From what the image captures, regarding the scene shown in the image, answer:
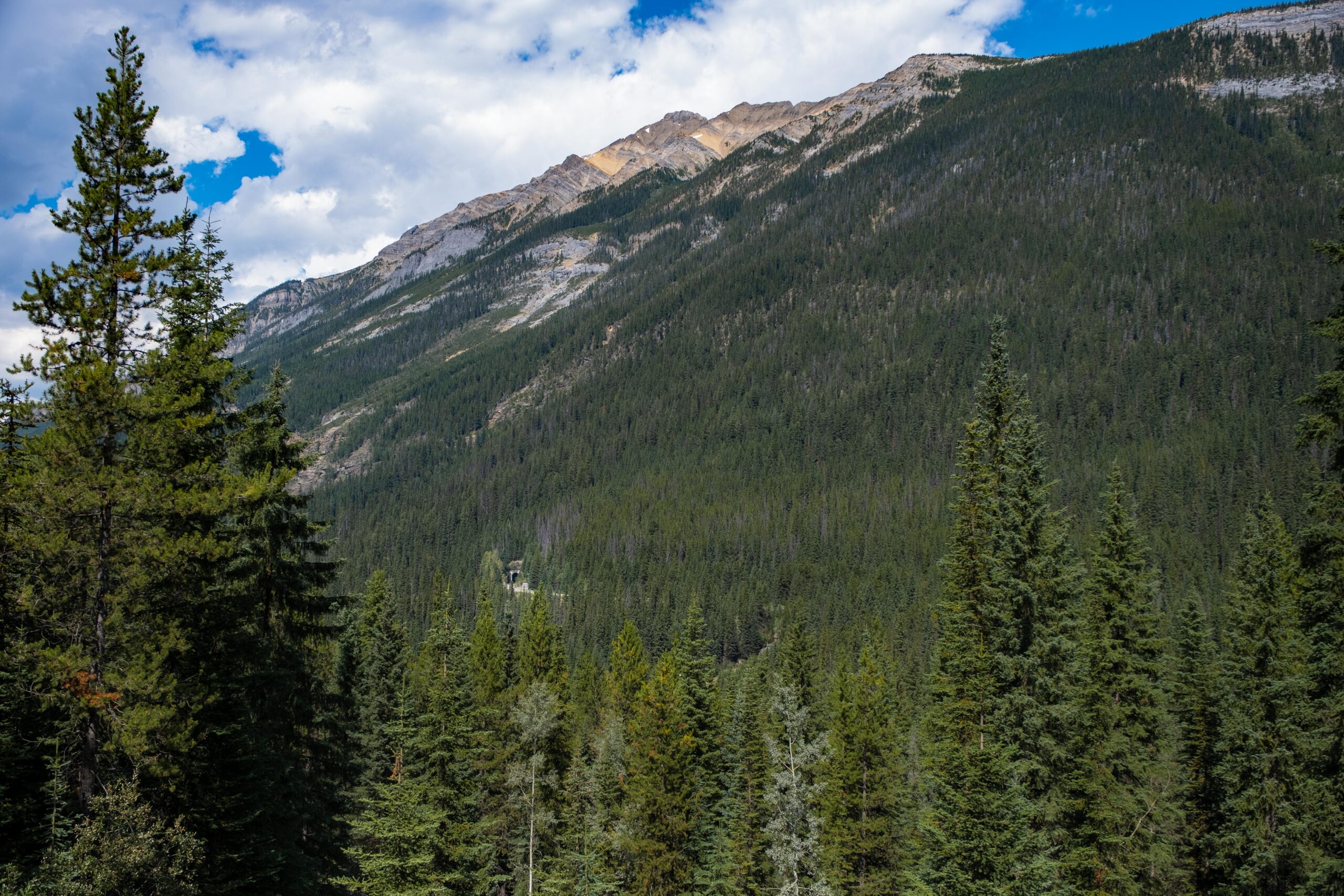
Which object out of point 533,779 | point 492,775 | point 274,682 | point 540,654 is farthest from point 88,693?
point 540,654

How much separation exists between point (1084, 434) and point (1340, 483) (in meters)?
158

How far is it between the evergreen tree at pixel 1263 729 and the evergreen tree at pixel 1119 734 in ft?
8.68

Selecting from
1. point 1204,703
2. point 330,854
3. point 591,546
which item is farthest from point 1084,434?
point 330,854

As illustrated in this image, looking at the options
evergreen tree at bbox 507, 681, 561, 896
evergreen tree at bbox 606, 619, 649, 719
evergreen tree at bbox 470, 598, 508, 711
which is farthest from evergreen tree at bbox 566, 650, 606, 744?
evergreen tree at bbox 507, 681, 561, 896

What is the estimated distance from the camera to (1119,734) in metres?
20.8

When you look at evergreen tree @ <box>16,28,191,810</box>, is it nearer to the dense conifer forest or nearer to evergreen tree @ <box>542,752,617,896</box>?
the dense conifer forest

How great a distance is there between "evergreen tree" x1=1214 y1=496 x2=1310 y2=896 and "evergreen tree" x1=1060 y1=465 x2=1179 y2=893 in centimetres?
265

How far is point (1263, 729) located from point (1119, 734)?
26.9 feet

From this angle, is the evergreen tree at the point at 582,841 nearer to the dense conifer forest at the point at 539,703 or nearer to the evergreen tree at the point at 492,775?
the dense conifer forest at the point at 539,703

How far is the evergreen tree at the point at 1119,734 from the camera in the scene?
2009 centimetres

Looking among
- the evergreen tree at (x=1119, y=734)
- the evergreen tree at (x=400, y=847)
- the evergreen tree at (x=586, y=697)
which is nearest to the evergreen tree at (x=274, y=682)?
the evergreen tree at (x=400, y=847)

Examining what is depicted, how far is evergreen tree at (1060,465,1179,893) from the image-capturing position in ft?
65.9

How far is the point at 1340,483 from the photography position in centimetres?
1346

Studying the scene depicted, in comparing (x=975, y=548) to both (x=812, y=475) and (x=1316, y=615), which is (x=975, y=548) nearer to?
(x=1316, y=615)
